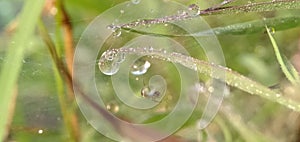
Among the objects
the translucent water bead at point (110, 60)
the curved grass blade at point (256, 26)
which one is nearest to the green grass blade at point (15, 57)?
the translucent water bead at point (110, 60)

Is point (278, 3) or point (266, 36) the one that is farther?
point (266, 36)

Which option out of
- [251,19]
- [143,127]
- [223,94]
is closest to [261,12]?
[251,19]

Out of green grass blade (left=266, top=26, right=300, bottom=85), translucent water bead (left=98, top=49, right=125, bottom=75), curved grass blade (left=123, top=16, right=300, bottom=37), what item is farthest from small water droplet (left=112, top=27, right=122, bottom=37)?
green grass blade (left=266, top=26, right=300, bottom=85)

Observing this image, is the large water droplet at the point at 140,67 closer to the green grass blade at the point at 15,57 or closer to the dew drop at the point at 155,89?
the dew drop at the point at 155,89

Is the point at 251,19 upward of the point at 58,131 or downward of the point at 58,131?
upward

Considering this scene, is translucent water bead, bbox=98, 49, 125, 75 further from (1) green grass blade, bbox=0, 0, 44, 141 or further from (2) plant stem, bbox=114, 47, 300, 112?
(1) green grass blade, bbox=0, 0, 44, 141

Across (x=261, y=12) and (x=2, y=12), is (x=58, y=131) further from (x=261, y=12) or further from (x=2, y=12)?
(x=261, y=12)

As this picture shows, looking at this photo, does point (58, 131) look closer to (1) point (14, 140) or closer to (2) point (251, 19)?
(1) point (14, 140)
